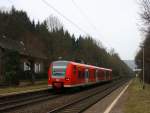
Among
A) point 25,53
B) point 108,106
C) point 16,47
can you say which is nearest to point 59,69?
point 108,106

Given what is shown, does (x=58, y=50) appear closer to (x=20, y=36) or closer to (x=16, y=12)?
(x=20, y=36)

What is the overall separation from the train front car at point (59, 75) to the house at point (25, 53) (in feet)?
50.5

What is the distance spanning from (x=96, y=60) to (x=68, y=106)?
75.4 m

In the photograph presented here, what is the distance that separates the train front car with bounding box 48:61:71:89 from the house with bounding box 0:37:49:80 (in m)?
15.4

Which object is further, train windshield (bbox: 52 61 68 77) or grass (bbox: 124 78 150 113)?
train windshield (bbox: 52 61 68 77)

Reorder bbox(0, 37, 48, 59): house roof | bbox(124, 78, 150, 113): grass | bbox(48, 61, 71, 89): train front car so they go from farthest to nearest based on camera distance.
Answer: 1. bbox(0, 37, 48, 59): house roof
2. bbox(48, 61, 71, 89): train front car
3. bbox(124, 78, 150, 113): grass

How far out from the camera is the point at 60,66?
113 ft

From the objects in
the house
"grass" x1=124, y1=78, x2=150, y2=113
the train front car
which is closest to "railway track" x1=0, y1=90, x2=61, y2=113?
the train front car

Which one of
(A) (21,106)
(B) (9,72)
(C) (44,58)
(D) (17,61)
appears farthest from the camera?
(C) (44,58)

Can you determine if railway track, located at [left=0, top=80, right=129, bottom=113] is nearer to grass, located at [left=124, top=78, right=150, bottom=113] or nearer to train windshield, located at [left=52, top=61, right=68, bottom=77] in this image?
train windshield, located at [left=52, top=61, right=68, bottom=77]

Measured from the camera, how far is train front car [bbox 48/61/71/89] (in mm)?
33656

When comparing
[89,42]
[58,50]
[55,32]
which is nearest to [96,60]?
[89,42]

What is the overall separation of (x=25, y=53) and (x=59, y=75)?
24855 mm

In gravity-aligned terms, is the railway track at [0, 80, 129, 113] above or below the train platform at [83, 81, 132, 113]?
above
